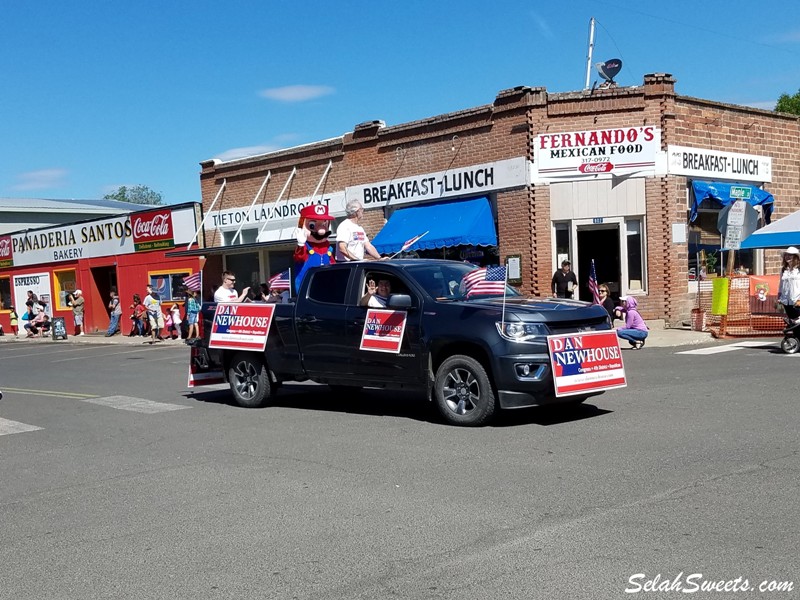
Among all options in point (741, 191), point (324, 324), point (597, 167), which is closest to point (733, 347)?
point (597, 167)

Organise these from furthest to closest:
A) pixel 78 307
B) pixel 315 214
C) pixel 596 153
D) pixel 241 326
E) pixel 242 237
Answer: pixel 78 307, pixel 242 237, pixel 596 153, pixel 315 214, pixel 241 326

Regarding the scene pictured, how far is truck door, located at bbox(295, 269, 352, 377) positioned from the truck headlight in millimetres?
2147

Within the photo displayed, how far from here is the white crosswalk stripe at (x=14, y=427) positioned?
10.6m

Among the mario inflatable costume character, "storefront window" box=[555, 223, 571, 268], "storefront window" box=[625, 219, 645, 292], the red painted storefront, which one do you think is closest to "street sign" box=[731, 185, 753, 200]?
"storefront window" box=[625, 219, 645, 292]

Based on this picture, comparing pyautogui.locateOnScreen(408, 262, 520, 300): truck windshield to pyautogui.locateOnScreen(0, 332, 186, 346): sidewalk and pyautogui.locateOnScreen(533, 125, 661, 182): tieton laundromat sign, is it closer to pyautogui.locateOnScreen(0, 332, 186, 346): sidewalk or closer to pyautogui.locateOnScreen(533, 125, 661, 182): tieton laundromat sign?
pyautogui.locateOnScreen(533, 125, 661, 182): tieton laundromat sign

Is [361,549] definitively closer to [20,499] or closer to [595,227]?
[20,499]

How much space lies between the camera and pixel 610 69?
877 inches

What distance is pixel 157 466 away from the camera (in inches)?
316

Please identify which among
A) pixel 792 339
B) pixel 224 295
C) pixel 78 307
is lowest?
pixel 792 339

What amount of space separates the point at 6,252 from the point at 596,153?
106ft

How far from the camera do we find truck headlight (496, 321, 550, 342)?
8.76 metres

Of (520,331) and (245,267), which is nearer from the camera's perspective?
(520,331)

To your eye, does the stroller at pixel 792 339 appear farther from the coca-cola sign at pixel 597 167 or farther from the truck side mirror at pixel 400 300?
the truck side mirror at pixel 400 300

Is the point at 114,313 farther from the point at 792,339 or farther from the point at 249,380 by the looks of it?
the point at 792,339
